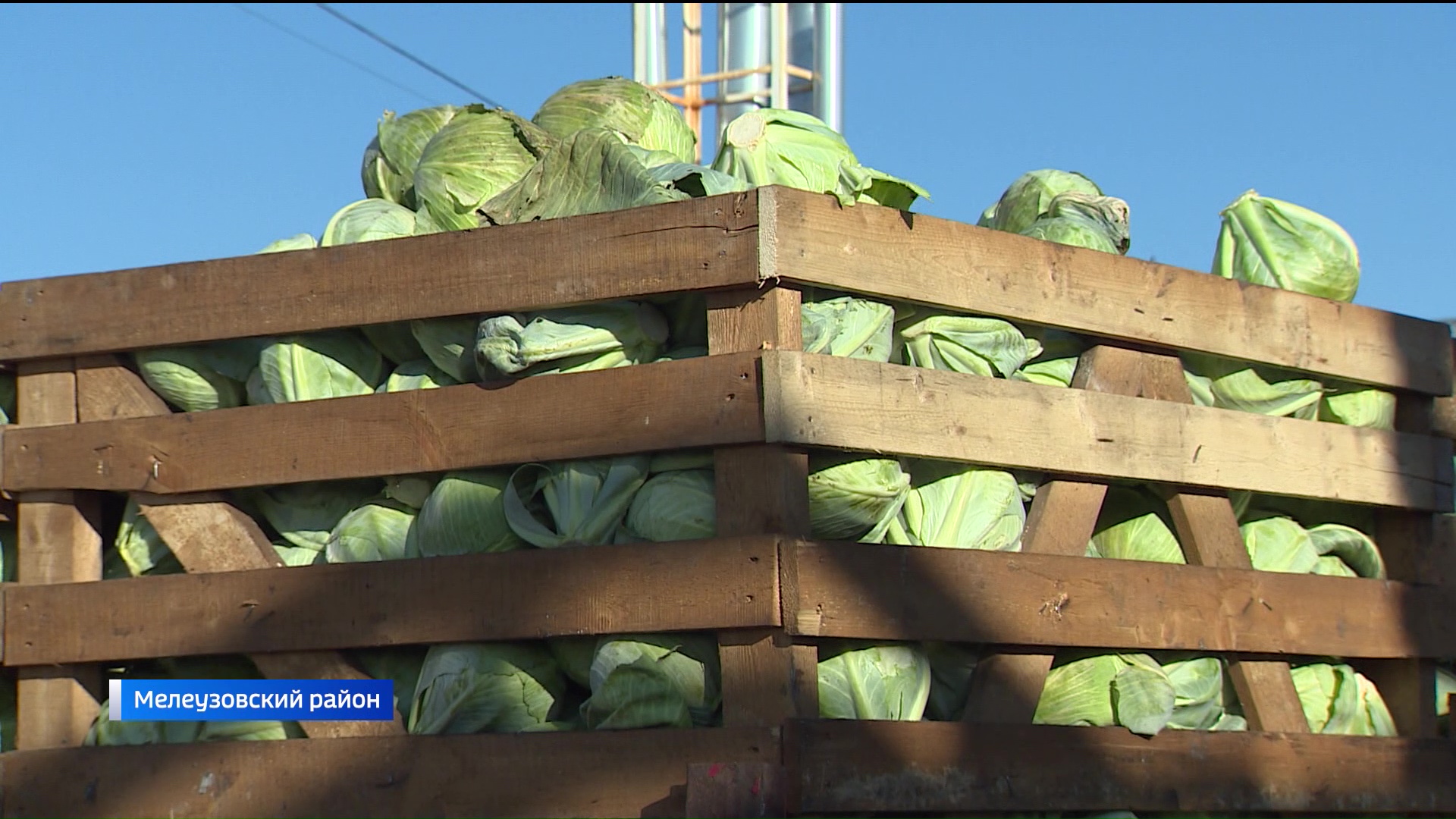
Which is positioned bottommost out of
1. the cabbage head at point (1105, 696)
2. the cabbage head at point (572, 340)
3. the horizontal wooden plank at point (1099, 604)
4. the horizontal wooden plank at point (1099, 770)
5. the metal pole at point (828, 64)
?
the horizontal wooden plank at point (1099, 770)

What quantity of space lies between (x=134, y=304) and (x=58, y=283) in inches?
9.1

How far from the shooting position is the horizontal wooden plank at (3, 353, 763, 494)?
3.44 m

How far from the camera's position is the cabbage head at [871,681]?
Result: 3.42 metres

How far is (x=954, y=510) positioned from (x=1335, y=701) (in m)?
1.28

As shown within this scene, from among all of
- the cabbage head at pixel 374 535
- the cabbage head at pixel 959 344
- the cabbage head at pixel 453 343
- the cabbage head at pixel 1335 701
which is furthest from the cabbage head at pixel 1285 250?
the cabbage head at pixel 374 535

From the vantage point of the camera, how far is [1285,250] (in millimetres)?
4660

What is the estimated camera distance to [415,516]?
12.5 feet

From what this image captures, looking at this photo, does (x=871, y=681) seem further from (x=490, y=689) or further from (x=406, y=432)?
(x=406, y=432)

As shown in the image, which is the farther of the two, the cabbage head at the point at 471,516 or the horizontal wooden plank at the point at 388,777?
the cabbage head at the point at 471,516

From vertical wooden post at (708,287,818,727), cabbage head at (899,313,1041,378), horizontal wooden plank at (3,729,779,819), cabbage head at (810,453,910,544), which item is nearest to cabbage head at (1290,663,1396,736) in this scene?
cabbage head at (899,313,1041,378)

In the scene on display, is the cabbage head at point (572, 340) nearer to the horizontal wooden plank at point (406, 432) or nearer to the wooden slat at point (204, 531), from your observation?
the horizontal wooden plank at point (406, 432)

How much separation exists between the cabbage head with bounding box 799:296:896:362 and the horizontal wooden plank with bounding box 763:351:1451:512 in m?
0.09

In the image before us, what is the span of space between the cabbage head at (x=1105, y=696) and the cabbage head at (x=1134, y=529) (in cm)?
33

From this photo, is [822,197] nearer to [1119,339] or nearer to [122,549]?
[1119,339]
